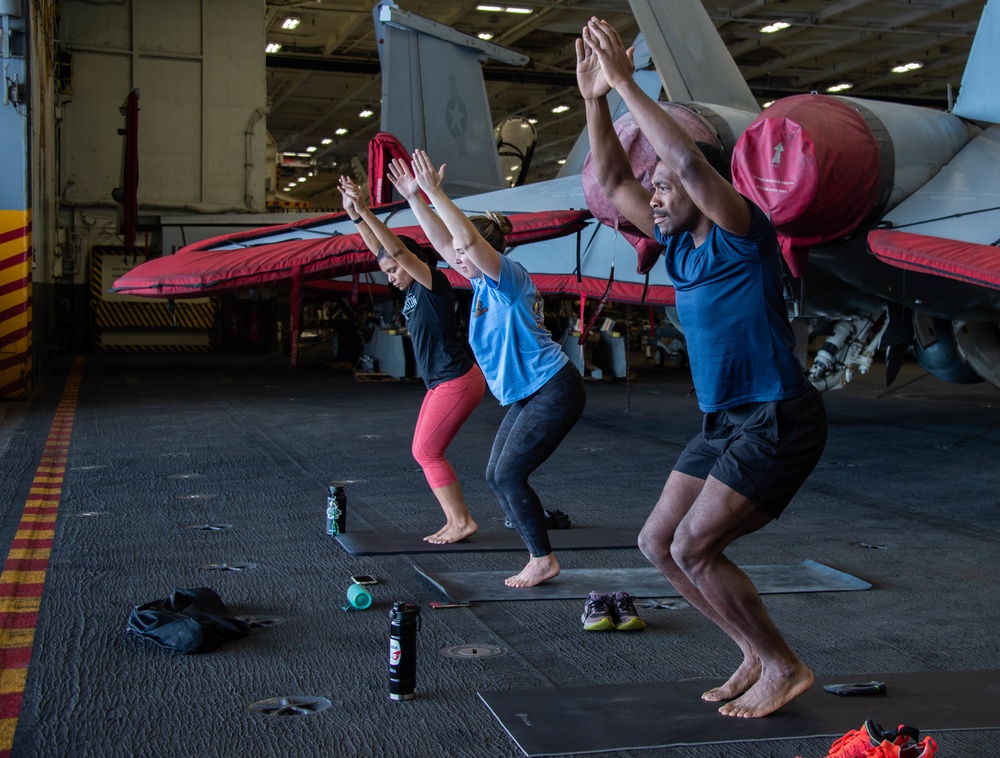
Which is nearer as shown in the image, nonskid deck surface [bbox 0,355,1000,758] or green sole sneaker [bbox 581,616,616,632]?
nonskid deck surface [bbox 0,355,1000,758]

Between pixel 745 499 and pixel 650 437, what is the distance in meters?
7.50

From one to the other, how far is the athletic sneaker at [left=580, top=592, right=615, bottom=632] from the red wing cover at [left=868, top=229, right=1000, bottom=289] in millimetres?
3607

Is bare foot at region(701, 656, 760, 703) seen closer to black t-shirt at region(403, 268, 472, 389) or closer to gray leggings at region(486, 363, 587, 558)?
gray leggings at region(486, 363, 587, 558)

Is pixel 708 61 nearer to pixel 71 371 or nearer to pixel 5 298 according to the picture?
pixel 5 298

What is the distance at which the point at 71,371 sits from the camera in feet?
58.1

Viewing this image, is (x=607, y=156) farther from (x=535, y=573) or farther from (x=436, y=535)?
(x=436, y=535)

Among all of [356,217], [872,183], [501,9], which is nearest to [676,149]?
[356,217]

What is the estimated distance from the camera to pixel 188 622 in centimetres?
376

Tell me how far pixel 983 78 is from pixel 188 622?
762cm

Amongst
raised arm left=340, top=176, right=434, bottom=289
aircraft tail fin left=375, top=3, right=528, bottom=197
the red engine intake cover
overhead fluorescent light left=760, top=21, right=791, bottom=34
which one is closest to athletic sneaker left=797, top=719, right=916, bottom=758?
raised arm left=340, top=176, right=434, bottom=289

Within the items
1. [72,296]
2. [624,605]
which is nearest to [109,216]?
[72,296]

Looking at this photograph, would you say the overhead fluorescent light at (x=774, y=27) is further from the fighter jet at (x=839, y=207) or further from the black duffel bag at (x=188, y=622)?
the black duffel bag at (x=188, y=622)

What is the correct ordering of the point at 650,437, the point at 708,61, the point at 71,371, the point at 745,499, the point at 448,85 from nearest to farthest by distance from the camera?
the point at 745,499 → the point at 708,61 → the point at 650,437 → the point at 448,85 → the point at 71,371

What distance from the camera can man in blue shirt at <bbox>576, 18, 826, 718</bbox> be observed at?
2.91 meters
